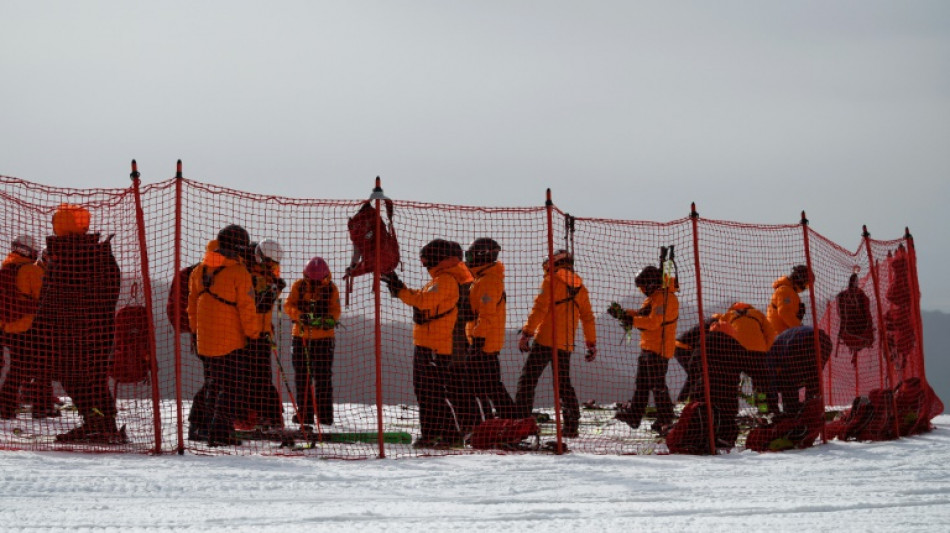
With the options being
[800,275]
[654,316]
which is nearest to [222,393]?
[654,316]

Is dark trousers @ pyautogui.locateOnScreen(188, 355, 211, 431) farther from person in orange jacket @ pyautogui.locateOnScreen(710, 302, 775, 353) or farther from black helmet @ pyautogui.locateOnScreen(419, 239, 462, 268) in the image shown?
person in orange jacket @ pyautogui.locateOnScreen(710, 302, 775, 353)

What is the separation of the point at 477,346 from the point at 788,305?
14.7ft

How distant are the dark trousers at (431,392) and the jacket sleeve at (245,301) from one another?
150cm

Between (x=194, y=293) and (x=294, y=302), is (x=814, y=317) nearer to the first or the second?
(x=294, y=302)

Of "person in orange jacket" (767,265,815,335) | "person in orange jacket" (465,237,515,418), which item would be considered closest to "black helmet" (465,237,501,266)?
"person in orange jacket" (465,237,515,418)

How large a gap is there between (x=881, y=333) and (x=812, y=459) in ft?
10.3

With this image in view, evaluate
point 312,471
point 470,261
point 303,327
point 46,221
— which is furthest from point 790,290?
point 46,221

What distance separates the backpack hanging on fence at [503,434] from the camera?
895 cm

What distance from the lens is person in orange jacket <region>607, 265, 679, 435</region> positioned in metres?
10.7

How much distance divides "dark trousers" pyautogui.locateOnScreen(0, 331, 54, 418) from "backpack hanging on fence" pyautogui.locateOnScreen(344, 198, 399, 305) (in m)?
2.99

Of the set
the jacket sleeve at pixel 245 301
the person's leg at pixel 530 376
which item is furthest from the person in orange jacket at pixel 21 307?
the person's leg at pixel 530 376

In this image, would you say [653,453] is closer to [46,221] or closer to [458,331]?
[458,331]

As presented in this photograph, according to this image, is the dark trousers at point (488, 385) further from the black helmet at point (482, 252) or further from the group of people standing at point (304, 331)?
the black helmet at point (482, 252)

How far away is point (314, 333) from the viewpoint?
1078cm
